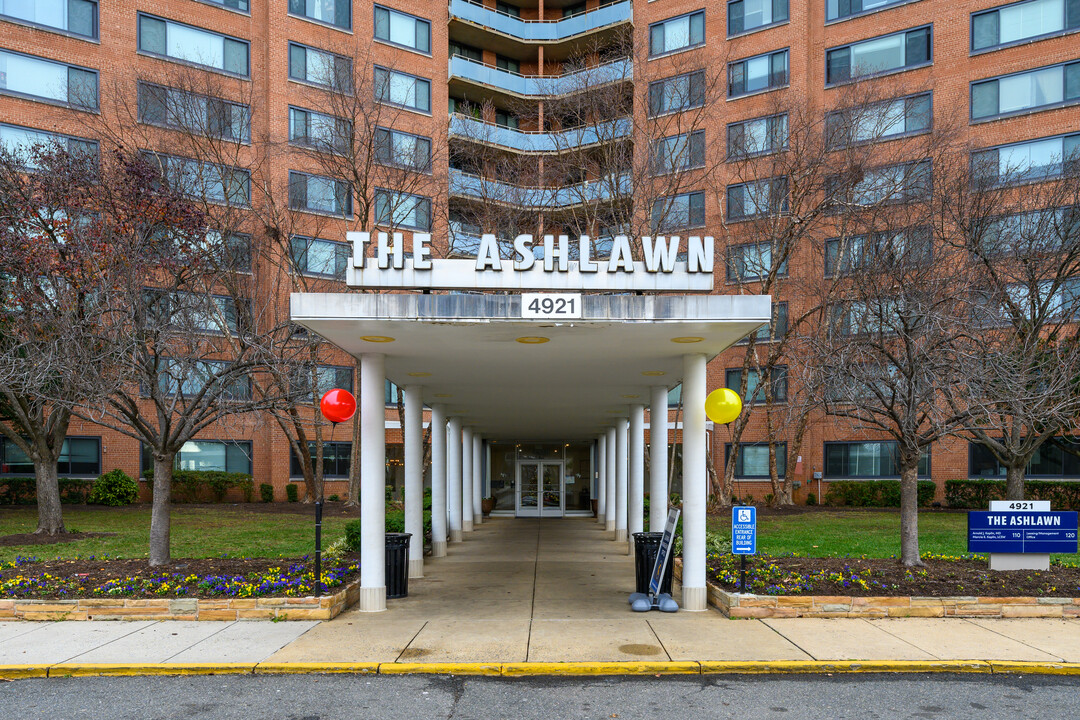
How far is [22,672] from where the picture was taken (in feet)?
28.0

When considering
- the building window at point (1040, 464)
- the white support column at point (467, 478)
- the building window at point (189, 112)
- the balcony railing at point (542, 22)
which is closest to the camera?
the building window at point (189, 112)

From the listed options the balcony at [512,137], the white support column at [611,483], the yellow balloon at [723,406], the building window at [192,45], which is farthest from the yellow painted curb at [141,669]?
the building window at [192,45]

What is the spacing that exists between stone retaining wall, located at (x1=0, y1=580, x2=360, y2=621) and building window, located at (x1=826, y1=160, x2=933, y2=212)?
19331 mm

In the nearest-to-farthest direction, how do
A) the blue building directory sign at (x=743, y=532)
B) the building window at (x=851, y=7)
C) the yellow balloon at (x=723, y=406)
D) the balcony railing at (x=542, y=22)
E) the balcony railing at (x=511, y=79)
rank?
the blue building directory sign at (x=743, y=532) → the yellow balloon at (x=723, y=406) → the building window at (x=851, y=7) → the balcony railing at (x=511, y=79) → the balcony railing at (x=542, y=22)

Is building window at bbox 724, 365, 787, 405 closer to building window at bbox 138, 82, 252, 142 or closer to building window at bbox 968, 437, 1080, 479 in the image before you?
building window at bbox 968, 437, 1080, 479

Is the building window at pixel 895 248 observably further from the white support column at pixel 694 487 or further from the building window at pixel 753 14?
the building window at pixel 753 14

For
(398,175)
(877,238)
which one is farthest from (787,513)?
(398,175)

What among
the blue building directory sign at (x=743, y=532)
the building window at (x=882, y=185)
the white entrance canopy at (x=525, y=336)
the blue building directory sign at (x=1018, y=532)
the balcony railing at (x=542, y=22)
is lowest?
the blue building directory sign at (x=1018, y=532)

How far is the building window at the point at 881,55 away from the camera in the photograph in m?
33.8

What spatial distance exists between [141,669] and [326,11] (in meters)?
34.1

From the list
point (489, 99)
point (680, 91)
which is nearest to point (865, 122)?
point (680, 91)

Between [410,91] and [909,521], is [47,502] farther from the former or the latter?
[410,91]

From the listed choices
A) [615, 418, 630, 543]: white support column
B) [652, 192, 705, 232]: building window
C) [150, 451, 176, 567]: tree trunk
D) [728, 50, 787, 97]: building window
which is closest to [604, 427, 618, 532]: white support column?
[615, 418, 630, 543]: white support column

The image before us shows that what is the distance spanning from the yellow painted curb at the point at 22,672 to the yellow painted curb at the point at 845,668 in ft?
22.8
